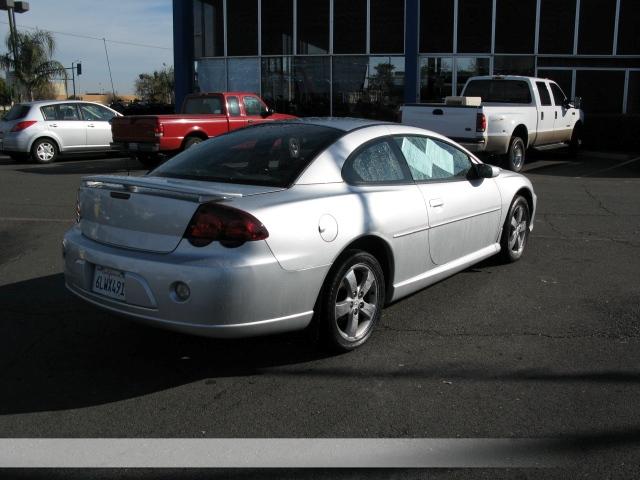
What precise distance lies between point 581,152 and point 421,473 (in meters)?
18.3

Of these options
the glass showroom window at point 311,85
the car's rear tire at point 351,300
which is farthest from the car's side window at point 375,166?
the glass showroom window at point 311,85

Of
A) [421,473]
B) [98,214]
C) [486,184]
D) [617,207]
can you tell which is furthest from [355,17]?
[421,473]

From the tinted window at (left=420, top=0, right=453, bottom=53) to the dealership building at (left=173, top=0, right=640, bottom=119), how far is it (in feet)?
0.11

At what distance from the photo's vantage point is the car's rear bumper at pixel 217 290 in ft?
12.6

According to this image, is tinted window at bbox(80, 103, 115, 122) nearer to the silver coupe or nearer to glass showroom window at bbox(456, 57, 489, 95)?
glass showroom window at bbox(456, 57, 489, 95)

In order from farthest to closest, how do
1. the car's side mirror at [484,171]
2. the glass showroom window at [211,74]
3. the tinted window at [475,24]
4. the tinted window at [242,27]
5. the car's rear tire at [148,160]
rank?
the glass showroom window at [211,74]
the tinted window at [242,27]
the tinted window at [475,24]
the car's rear tire at [148,160]
the car's side mirror at [484,171]

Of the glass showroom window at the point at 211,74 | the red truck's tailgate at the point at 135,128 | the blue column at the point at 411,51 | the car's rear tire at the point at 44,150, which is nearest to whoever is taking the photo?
the red truck's tailgate at the point at 135,128

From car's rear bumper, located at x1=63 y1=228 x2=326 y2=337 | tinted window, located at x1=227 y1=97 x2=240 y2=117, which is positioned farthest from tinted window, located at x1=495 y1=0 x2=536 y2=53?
car's rear bumper, located at x1=63 y1=228 x2=326 y2=337

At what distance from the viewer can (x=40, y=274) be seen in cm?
647

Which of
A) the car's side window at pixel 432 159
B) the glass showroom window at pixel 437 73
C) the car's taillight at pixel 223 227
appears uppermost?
the glass showroom window at pixel 437 73

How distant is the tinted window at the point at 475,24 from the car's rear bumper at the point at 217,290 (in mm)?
20852

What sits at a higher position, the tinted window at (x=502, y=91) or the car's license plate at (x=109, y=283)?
the tinted window at (x=502, y=91)

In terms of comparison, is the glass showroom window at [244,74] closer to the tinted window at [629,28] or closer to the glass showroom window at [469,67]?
the glass showroom window at [469,67]

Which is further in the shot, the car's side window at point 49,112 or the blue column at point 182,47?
the blue column at point 182,47
